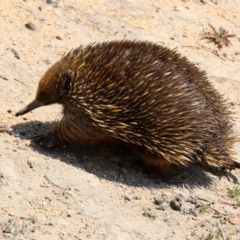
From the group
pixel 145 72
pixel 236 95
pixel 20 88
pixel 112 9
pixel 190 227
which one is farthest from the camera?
pixel 112 9

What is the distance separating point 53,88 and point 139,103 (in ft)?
2.76

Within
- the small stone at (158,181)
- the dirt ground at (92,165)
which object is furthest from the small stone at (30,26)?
the small stone at (158,181)

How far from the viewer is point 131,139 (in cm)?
625

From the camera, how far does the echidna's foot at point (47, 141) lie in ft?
21.0

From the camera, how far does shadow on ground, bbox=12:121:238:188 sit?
6328 millimetres

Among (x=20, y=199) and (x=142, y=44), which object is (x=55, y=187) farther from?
(x=142, y=44)

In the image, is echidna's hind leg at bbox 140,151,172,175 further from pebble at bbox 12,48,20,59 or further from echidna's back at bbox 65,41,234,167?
pebble at bbox 12,48,20,59

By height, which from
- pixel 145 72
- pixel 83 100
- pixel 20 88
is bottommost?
pixel 20 88

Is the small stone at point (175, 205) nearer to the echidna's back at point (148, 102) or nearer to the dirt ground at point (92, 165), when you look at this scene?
the dirt ground at point (92, 165)

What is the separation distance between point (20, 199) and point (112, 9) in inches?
166

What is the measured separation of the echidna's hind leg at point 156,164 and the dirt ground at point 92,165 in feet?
0.32

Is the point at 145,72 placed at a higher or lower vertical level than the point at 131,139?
higher

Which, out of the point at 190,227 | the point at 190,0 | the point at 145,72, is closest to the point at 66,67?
the point at 145,72

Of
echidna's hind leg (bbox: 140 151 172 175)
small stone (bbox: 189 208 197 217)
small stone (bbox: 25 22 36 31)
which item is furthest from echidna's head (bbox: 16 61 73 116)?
small stone (bbox: 25 22 36 31)
